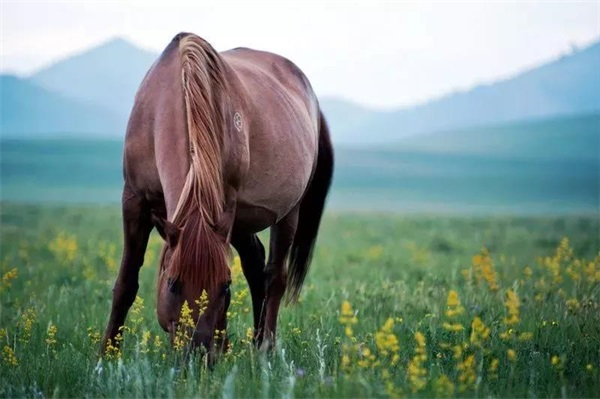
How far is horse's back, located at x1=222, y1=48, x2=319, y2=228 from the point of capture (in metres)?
6.30

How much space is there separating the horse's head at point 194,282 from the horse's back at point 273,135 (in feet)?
4.60

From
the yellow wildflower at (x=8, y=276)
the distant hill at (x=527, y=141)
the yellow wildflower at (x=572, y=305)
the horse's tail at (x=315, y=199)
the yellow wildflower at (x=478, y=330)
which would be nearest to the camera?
the yellow wildflower at (x=478, y=330)

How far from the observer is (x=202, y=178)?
16.3 feet

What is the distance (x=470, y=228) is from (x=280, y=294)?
22.0m

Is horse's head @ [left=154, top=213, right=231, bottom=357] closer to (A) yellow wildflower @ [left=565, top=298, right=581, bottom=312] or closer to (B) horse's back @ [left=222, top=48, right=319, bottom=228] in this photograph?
(B) horse's back @ [left=222, top=48, right=319, bottom=228]

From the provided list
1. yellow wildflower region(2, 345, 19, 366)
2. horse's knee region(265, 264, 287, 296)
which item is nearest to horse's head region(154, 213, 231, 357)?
yellow wildflower region(2, 345, 19, 366)


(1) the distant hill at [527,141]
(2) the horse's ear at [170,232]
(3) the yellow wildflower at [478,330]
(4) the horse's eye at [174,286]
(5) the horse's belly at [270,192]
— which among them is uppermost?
(1) the distant hill at [527,141]

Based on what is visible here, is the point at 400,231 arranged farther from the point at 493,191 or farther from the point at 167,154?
the point at 493,191

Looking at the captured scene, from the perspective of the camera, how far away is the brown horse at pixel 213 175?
4.72m

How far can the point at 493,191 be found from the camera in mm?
93812

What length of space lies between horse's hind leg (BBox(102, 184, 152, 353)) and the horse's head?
1243 millimetres

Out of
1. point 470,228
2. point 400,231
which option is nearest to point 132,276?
point 400,231

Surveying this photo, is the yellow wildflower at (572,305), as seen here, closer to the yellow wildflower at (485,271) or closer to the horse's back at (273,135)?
the yellow wildflower at (485,271)

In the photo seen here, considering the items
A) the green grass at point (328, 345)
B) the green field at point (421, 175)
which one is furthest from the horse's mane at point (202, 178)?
the green field at point (421, 175)
